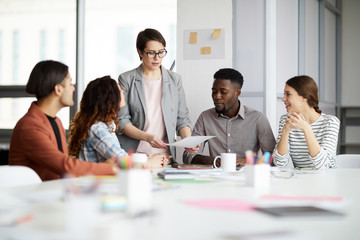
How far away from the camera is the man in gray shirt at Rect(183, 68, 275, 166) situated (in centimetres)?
316

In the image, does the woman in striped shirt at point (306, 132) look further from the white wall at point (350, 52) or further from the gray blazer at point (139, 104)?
the white wall at point (350, 52)

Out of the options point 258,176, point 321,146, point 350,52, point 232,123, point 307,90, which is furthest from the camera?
point 350,52

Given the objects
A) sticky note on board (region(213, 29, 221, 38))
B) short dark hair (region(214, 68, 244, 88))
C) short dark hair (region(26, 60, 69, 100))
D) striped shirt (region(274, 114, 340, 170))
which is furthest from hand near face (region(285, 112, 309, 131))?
short dark hair (region(26, 60, 69, 100))

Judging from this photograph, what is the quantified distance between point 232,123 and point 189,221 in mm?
2268

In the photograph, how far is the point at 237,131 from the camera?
126 inches

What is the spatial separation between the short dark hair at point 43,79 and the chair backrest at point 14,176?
18.7 inches

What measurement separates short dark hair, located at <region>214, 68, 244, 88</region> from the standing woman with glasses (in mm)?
337

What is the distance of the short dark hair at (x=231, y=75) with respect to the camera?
10.6 feet

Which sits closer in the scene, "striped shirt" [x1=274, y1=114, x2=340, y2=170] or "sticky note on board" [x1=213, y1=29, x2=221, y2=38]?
"striped shirt" [x1=274, y1=114, x2=340, y2=170]

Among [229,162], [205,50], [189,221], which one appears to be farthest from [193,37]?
[189,221]

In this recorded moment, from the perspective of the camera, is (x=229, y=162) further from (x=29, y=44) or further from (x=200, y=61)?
(x=29, y=44)

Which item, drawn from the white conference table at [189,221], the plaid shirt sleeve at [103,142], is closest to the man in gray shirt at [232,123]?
the plaid shirt sleeve at [103,142]

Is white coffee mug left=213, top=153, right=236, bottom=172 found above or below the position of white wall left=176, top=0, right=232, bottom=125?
below

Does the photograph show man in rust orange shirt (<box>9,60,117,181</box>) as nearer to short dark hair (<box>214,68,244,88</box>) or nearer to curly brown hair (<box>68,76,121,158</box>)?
curly brown hair (<box>68,76,121,158</box>)
